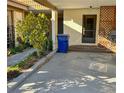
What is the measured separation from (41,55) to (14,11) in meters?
5.04

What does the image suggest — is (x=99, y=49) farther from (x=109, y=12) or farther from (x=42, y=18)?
(x=42, y=18)

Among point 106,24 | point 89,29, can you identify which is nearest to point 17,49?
point 89,29

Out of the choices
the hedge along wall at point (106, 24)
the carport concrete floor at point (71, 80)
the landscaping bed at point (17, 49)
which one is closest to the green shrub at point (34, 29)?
the carport concrete floor at point (71, 80)

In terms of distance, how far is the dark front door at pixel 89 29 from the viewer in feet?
46.9

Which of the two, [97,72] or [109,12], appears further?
[109,12]

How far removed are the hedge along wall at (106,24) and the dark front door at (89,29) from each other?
127 cm

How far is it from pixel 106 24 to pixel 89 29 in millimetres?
1809

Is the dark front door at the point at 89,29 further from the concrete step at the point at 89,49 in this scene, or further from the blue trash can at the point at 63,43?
the blue trash can at the point at 63,43

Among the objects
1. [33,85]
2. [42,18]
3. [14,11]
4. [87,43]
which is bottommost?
[33,85]

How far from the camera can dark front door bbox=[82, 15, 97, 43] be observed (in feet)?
46.9
